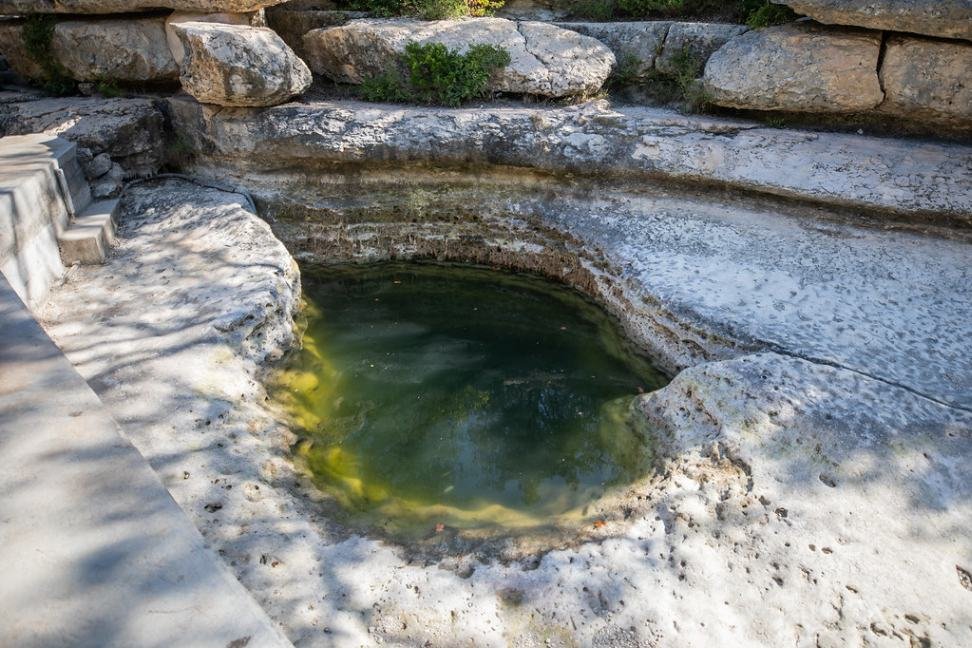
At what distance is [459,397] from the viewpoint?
4.56 meters

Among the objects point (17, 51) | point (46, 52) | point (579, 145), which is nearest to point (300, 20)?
point (46, 52)

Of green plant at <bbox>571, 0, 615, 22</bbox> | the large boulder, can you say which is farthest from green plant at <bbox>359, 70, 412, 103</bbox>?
green plant at <bbox>571, 0, 615, 22</bbox>

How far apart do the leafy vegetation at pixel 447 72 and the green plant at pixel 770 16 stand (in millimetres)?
2251

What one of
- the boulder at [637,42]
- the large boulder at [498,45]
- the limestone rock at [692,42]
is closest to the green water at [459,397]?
the large boulder at [498,45]

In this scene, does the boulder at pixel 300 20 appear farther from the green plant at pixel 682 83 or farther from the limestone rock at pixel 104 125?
the green plant at pixel 682 83

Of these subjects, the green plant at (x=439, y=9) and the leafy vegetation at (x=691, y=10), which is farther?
the green plant at (x=439, y=9)

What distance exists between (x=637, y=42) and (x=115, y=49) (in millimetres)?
5125

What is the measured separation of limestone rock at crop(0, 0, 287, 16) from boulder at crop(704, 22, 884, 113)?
430 centimetres

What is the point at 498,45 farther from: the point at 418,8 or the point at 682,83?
the point at 682,83

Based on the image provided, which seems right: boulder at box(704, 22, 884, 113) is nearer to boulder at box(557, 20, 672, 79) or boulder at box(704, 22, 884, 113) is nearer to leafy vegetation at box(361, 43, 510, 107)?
boulder at box(557, 20, 672, 79)

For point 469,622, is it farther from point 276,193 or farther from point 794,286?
point 276,193

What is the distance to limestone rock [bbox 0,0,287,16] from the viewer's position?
5.86 meters

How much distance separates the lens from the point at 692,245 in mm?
5152

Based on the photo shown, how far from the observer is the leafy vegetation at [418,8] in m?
6.68
